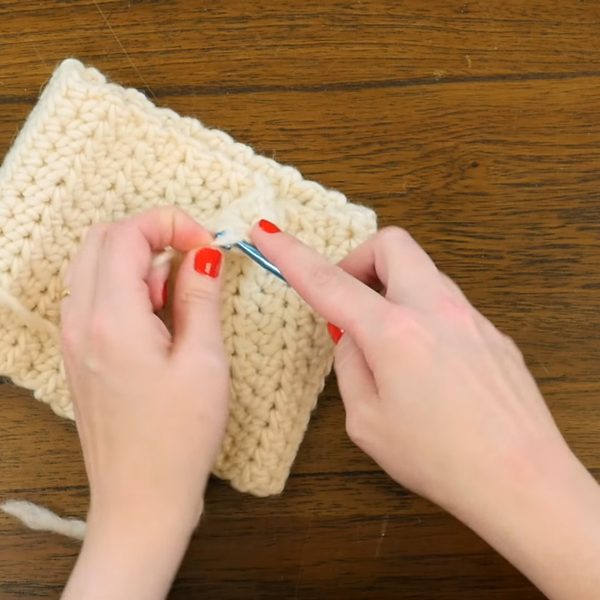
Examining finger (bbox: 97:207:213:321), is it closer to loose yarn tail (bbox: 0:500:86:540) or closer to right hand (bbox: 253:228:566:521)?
right hand (bbox: 253:228:566:521)

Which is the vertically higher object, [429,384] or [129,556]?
[429,384]

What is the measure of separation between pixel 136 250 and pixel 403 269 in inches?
8.6

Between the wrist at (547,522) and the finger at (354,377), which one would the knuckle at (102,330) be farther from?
the wrist at (547,522)

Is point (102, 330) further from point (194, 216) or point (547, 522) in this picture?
point (547, 522)

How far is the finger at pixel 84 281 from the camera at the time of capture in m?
0.53

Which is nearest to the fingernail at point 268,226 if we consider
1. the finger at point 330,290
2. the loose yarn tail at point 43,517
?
the finger at point 330,290

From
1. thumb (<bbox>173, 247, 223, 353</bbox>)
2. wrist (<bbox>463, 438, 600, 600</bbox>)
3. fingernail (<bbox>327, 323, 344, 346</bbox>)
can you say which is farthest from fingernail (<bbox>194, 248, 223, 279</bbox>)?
wrist (<bbox>463, 438, 600, 600</bbox>)

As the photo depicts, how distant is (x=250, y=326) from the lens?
642mm

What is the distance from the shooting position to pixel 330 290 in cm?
51

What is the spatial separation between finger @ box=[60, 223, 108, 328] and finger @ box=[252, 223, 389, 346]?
0.15 metres

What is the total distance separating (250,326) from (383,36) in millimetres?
341

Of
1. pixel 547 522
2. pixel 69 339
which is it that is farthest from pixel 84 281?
pixel 547 522

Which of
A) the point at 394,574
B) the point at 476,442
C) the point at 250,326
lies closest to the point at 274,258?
the point at 250,326

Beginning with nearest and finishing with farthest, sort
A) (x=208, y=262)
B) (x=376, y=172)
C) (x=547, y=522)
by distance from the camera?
(x=547, y=522), (x=208, y=262), (x=376, y=172)
